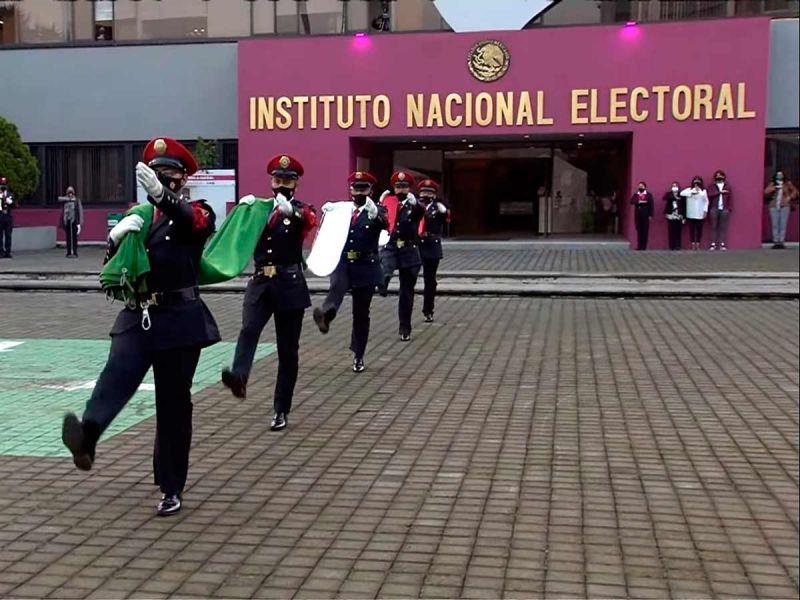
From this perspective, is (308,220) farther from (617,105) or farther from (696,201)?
(617,105)

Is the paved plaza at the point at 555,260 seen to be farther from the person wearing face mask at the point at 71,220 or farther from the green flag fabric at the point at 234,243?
the green flag fabric at the point at 234,243

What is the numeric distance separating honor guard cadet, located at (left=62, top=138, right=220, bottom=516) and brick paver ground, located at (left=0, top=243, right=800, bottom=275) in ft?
47.2

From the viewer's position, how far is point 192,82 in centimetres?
2731

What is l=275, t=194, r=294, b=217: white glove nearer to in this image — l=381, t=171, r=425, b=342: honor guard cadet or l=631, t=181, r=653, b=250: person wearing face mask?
l=381, t=171, r=425, b=342: honor guard cadet

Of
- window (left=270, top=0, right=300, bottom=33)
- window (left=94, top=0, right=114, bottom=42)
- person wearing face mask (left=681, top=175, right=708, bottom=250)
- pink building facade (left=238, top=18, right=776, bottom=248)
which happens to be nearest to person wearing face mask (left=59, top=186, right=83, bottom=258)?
pink building facade (left=238, top=18, right=776, bottom=248)

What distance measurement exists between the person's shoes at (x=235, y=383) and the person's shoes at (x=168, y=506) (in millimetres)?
1459

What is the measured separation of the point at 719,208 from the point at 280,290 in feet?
63.6

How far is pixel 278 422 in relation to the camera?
6.75 meters

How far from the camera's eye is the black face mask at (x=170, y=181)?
15.7 ft

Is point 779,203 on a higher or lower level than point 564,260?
higher

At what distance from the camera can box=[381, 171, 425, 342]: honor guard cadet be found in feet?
35.2

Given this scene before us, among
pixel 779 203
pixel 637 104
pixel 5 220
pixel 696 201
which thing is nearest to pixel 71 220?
pixel 5 220

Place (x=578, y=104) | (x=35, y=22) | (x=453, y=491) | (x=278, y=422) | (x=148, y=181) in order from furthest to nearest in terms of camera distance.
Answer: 1. (x=35, y=22)
2. (x=578, y=104)
3. (x=278, y=422)
4. (x=453, y=491)
5. (x=148, y=181)

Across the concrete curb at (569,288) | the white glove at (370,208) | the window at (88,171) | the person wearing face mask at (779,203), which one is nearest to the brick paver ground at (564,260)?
the person wearing face mask at (779,203)
